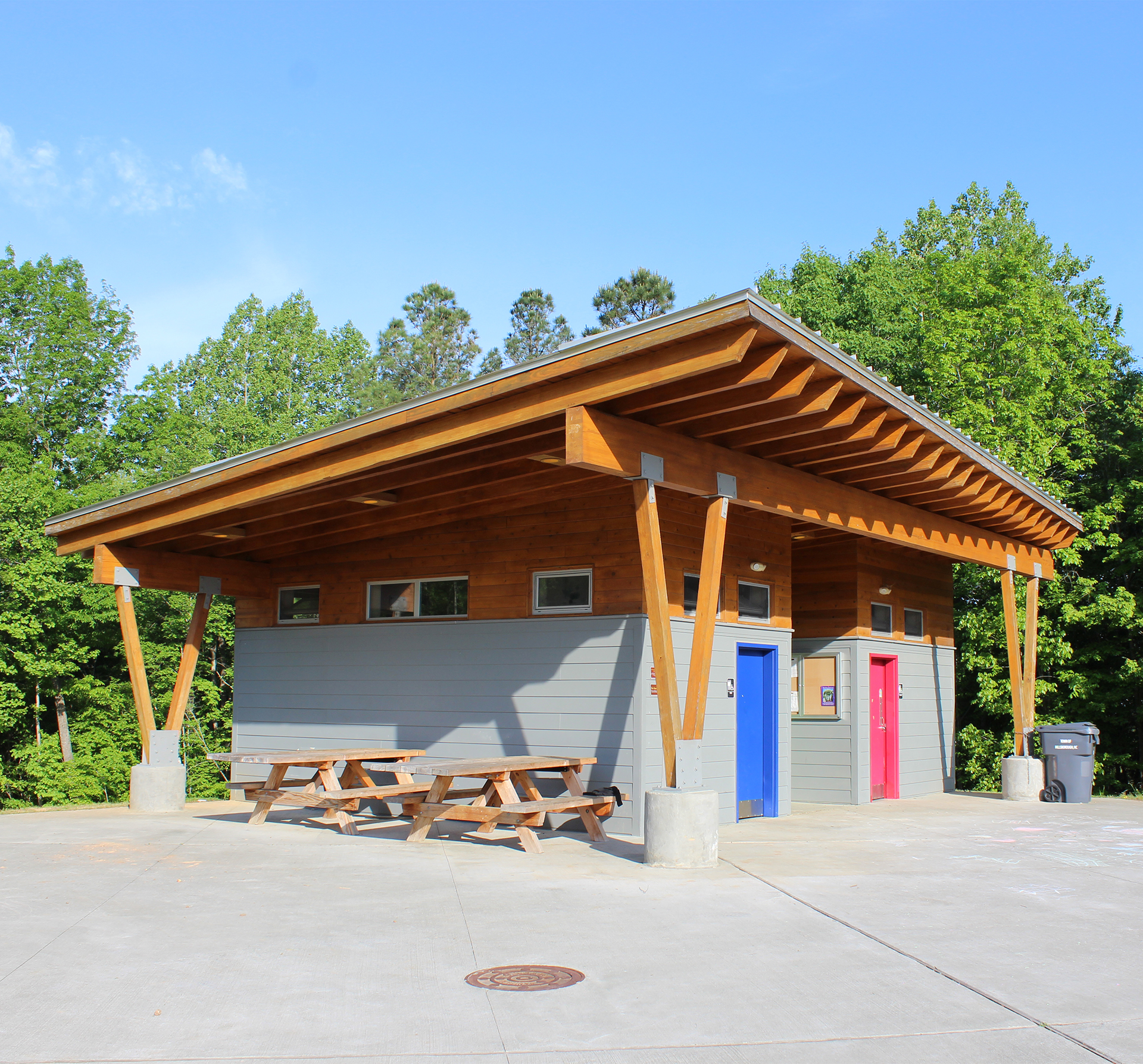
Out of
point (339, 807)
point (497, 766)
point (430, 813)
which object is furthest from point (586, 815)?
point (339, 807)

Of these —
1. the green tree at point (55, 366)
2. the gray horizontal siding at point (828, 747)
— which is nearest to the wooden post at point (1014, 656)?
the gray horizontal siding at point (828, 747)

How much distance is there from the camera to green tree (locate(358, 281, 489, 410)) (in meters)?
44.1

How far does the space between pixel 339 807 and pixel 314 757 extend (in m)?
0.55

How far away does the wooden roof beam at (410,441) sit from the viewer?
23.0ft

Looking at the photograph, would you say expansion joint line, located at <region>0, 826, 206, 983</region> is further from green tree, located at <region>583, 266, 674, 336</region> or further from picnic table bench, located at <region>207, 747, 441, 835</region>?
green tree, located at <region>583, 266, 674, 336</region>

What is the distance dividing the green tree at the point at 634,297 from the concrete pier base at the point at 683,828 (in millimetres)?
34201

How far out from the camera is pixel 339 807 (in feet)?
32.9

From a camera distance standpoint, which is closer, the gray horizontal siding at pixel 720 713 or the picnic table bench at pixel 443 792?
the picnic table bench at pixel 443 792

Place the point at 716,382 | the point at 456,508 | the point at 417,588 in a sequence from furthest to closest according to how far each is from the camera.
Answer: the point at 417,588 < the point at 456,508 < the point at 716,382

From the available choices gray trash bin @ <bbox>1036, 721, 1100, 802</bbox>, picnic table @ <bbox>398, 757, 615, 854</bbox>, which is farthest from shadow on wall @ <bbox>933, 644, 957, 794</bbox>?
picnic table @ <bbox>398, 757, 615, 854</bbox>

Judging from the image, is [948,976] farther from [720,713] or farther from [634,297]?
[634,297]

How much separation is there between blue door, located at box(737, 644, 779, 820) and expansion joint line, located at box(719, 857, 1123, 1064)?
394 cm

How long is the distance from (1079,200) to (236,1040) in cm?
2770

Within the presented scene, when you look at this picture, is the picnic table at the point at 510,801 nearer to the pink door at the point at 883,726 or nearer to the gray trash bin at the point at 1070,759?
the pink door at the point at 883,726
